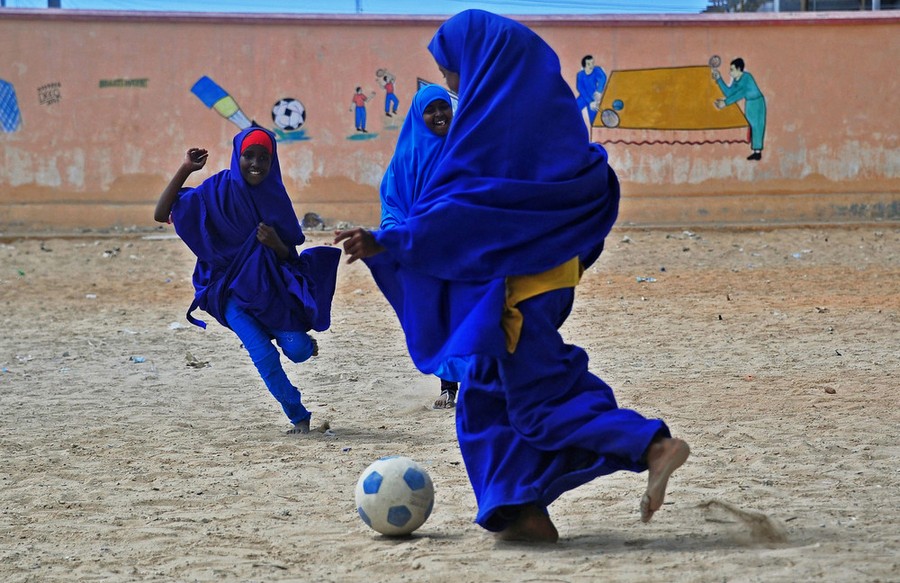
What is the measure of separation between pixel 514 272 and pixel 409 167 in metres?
1.81

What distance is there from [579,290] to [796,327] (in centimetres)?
305

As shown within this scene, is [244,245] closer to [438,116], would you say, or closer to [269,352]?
[269,352]

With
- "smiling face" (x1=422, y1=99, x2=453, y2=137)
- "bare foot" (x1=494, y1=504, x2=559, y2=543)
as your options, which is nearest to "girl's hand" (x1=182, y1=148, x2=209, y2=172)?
"smiling face" (x1=422, y1=99, x2=453, y2=137)

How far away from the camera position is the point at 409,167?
5426 millimetres

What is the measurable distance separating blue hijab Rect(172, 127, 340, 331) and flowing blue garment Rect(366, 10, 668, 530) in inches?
89.6

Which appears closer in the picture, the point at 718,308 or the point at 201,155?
the point at 201,155

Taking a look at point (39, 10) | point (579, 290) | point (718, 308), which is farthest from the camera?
point (39, 10)

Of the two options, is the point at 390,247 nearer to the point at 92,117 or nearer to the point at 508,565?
the point at 508,565

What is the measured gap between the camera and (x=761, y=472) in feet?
16.0

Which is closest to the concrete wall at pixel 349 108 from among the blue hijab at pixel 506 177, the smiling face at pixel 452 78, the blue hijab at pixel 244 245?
the blue hijab at pixel 244 245

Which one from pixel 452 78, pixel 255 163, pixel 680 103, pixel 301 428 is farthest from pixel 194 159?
pixel 680 103

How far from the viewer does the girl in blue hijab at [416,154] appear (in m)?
5.29

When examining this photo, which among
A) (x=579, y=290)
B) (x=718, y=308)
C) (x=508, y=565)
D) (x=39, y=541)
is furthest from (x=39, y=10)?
(x=508, y=565)

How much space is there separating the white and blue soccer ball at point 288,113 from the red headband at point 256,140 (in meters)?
11.2
